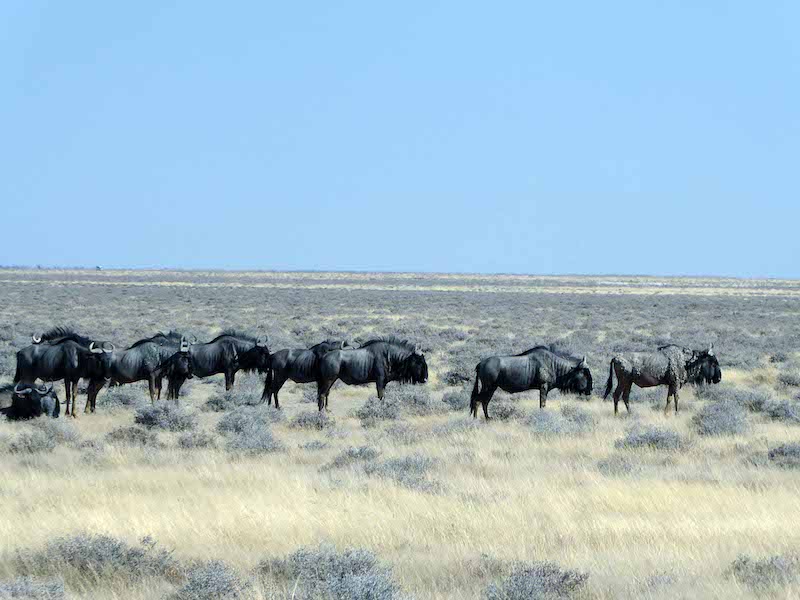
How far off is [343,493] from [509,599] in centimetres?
367

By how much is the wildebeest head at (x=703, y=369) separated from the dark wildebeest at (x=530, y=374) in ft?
8.27

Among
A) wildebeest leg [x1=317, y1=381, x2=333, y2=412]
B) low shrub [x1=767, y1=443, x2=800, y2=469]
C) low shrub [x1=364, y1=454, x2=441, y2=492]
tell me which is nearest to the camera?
low shrub [x1=364, y1=454, x2=441, y2=492]

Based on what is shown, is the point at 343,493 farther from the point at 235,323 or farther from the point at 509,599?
the point at 235,323

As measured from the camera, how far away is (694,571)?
6.41 metres

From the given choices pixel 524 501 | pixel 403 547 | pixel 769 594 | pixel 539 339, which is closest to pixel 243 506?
pixel 403 547

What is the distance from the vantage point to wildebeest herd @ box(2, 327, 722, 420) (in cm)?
1565

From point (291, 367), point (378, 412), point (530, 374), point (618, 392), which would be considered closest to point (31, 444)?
point (378, 412)

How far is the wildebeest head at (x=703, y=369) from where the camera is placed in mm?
17331

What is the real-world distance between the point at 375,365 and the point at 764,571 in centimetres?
1121

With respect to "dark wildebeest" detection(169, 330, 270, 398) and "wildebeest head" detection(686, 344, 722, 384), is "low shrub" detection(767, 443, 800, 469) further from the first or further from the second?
"dark wildebeest" detection(169, 330, 270, 398)

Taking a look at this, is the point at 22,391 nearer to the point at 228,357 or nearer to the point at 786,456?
the point at 228,357

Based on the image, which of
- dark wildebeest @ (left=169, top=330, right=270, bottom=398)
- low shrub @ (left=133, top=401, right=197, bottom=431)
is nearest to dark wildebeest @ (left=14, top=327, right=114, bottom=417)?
low shrub @ (left=133, top=401, right=197, bottom=431)

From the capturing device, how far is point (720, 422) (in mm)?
13547

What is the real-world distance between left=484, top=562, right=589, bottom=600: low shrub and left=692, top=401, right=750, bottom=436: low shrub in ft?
26.0
